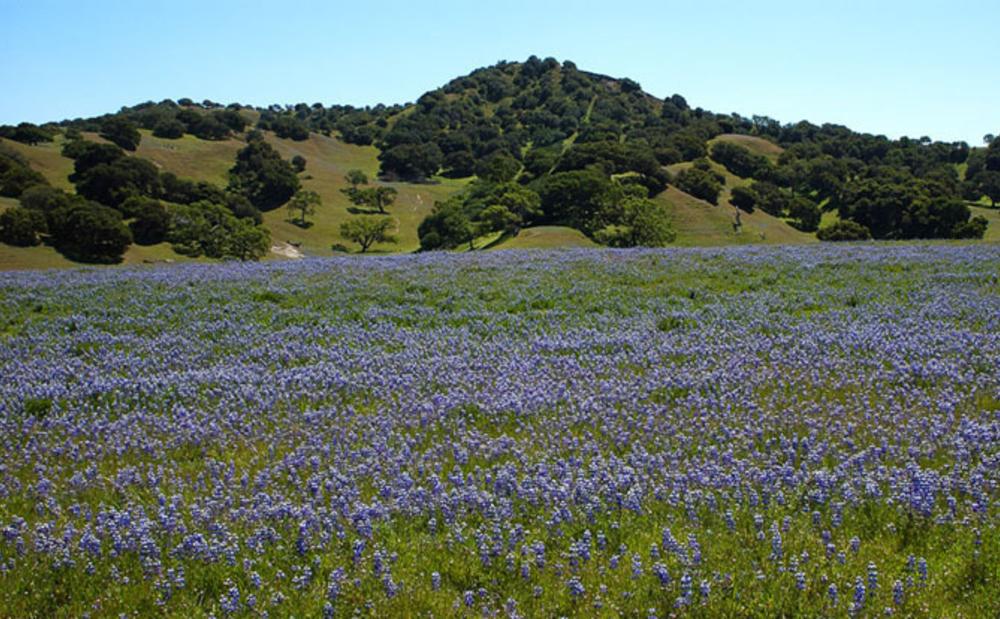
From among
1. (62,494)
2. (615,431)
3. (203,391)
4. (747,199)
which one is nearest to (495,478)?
(615,431)

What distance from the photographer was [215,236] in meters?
64.7

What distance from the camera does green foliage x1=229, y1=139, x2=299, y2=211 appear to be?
4350 inches

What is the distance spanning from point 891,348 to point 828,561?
289 inches

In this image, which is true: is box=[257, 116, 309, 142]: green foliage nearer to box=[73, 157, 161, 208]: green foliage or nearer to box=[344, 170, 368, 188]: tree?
box=[344, 170, 368, 188]: tree

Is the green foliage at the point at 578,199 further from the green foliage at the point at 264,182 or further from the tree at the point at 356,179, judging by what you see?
the tree at the point at 356,179

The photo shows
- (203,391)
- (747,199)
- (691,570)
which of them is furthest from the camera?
(747,199)

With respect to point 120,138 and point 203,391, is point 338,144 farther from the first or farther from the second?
point 203,391

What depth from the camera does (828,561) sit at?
4.85m

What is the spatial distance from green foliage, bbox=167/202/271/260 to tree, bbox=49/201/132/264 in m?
7.64

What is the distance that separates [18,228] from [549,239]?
1807 inches

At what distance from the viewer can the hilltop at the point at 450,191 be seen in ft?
215

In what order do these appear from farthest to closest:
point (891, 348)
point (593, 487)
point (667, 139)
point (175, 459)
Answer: point (667, 139) → point (891, 348) → point (175, 459) → point (593, 487)

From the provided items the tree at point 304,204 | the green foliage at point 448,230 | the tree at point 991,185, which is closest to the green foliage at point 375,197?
the tree at point 304,204

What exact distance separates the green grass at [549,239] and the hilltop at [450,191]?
44 centimetres
